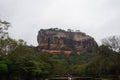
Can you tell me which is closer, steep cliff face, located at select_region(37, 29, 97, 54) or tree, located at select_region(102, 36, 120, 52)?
tree, located at select_region(102, 36, 120, 52)

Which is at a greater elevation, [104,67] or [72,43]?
[72,43]

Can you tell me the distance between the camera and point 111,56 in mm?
51281

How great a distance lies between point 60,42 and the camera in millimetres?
149875

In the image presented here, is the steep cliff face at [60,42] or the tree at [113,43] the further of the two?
the steep cliff face at [60,42]

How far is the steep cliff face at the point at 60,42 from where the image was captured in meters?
149

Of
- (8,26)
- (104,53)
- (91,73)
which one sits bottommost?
(91,73)

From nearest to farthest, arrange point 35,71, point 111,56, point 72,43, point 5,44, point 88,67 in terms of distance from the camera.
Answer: point 5,44
point 35,71
point 111,56
point 88,67
point 72,43

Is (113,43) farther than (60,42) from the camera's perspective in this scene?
No

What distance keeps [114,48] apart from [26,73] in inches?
809

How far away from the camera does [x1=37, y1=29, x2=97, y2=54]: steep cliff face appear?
488ft

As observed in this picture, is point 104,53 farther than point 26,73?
Yes

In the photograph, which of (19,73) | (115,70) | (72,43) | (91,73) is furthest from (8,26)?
(72,43)

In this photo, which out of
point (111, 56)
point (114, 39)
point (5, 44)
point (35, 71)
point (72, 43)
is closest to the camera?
point (5, 44)

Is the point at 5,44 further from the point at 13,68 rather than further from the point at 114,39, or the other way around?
the point at 114,39
